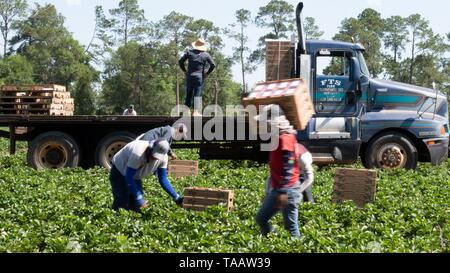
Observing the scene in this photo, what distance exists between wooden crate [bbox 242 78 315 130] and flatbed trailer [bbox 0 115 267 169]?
6127mm

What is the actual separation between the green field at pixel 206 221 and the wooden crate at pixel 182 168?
0.94 m

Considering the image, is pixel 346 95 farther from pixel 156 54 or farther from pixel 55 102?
pixel 156 54

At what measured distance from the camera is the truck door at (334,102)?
14.3m

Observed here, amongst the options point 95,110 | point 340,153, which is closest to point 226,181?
point 340,153

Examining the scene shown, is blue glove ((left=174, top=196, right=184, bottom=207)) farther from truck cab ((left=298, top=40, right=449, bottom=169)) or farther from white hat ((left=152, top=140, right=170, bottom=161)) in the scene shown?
truck cab ((left=298, top=40, right=449, bottom=169))

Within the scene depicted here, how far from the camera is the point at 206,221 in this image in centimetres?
873

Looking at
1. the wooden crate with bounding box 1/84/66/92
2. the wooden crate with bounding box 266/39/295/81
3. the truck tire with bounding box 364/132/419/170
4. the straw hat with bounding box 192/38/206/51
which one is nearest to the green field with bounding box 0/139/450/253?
the truck tire with bounding box 364/132/419/170

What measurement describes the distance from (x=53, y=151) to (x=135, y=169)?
24.3ft

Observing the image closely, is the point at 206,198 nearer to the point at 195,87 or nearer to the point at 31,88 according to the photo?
the point at 195,87

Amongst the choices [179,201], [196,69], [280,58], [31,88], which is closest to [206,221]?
[179,201]

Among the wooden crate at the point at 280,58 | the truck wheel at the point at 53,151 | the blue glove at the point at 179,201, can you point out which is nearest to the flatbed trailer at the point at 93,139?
the truck wheel at the point at 53,151

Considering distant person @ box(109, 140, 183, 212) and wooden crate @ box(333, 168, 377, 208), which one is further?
wooden crate @ box(333, 168, 377, 208)

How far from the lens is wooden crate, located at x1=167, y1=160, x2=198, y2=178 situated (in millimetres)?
14254

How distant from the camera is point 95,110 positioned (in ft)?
208
